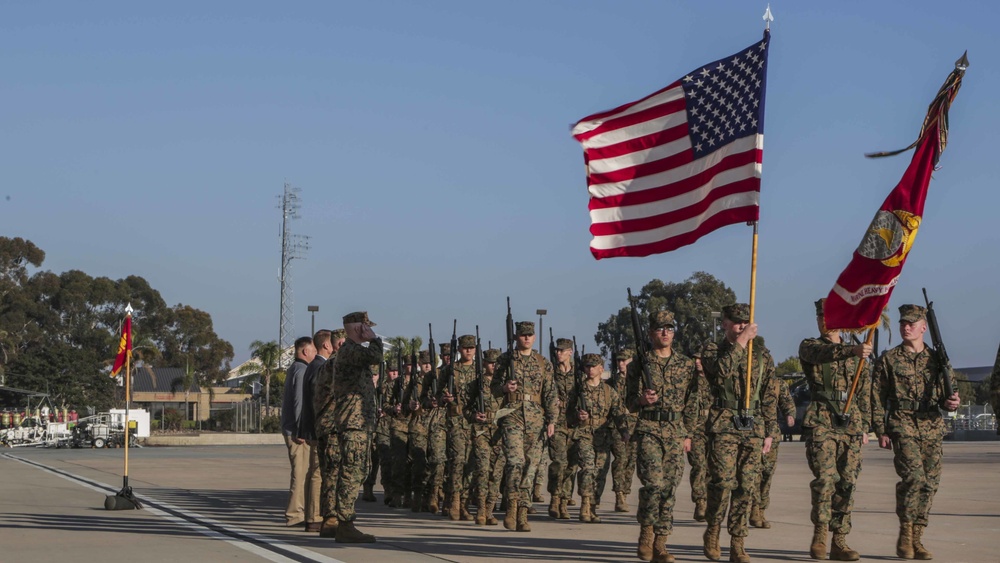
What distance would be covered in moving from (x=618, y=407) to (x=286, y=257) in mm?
65837

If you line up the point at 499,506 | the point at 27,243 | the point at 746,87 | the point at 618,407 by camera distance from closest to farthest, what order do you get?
1. the point at 746,87
2. the point at 618,407
3. the point at 499,506
4. the point at 27,243

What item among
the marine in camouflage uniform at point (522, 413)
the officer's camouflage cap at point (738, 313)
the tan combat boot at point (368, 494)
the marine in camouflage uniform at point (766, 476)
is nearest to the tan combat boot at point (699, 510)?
the marine in camouflage uniform at point (766, 476)

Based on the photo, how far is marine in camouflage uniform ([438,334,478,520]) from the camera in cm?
1453

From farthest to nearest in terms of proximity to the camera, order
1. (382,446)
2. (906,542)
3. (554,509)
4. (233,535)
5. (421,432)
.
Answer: (382,446) → (421,432) → (554,509) → (233,535) → (906,542)

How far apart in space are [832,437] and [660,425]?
1.40 m

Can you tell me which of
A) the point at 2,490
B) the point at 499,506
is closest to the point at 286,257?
the point at 2,490

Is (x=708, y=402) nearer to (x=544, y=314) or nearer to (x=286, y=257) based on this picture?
(x=544, y=314)

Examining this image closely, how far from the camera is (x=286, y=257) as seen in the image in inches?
3118

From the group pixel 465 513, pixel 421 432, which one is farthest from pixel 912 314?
pixel 421 432

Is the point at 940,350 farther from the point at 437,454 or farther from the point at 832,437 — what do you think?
the point at 437,454

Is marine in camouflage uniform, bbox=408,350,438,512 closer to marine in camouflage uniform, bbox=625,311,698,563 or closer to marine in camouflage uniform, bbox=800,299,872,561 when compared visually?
marine in camouflage uniform, bbox=625,311,698,563

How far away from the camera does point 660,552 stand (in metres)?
9.85

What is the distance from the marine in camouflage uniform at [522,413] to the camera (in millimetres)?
12617

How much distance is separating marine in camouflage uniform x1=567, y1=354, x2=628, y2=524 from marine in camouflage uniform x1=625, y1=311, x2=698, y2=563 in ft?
12.6
